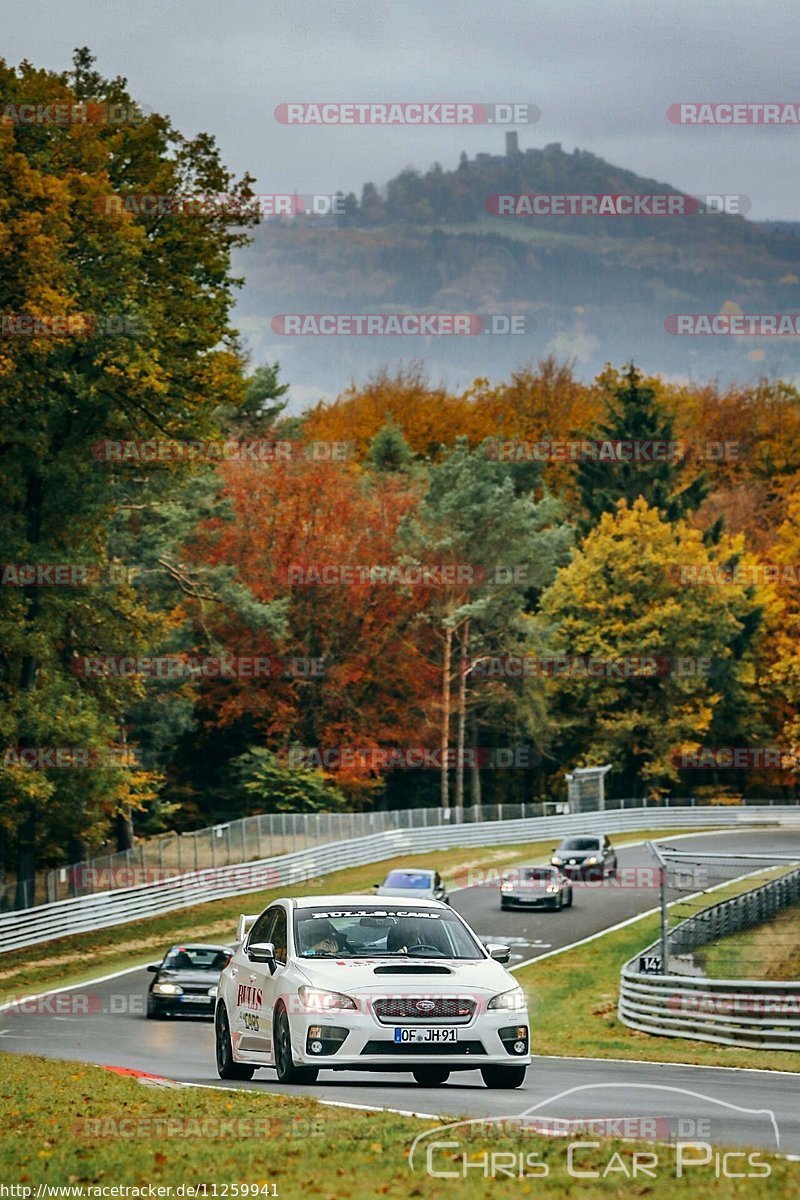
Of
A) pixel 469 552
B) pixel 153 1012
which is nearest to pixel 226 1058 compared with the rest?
pixel 153 1012

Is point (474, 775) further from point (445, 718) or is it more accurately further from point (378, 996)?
point (378, 996)

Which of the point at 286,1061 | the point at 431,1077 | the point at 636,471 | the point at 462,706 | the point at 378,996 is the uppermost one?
the point at 636,471

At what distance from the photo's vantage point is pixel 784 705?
9406 centimetres

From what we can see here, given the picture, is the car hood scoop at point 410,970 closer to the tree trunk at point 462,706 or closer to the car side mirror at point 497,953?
the car side mirror at point 497,953

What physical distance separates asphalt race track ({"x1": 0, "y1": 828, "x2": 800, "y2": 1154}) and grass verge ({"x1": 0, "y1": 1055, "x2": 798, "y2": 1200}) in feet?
4.10

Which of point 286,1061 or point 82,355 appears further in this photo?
point 82,355

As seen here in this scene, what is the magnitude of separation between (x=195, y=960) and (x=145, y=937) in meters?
17.0

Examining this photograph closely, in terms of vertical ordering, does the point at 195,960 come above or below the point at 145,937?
above

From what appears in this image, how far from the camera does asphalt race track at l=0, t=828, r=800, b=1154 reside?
13289 millimetres

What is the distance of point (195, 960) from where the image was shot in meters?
29.9

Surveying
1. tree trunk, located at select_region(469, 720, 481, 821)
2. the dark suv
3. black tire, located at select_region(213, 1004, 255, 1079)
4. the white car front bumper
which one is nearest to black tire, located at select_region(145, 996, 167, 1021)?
black tire, located at select_region(213, 1004, 255, 1079)

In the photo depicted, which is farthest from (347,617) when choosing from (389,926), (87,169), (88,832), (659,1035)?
(389,926)

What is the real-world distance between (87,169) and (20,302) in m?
5.00

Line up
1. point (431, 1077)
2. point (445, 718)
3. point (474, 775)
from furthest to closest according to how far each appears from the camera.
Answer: point (474, 775) < point (445, 718) < point (431, 1077)
